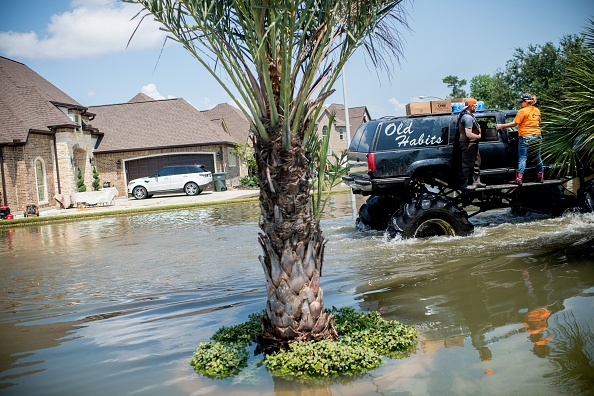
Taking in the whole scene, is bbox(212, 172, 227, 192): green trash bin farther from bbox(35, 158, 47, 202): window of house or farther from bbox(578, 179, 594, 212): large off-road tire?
bbox(578, 179, 594, 212): large off-road tire

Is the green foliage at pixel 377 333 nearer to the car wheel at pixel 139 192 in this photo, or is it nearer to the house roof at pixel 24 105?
the house roof at pixel 24 105

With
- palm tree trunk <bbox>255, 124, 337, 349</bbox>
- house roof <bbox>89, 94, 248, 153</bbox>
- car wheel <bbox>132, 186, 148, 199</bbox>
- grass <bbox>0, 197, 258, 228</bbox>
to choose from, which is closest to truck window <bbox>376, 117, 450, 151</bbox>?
palm tree trunk <bbox>255, 124, 337, 349</bbox>

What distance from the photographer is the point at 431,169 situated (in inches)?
389

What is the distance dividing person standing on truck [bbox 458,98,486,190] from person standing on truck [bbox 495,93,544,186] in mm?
719

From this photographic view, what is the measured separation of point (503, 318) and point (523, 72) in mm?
43730

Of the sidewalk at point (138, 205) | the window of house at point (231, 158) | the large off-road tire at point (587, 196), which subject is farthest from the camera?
the window of house at point (231, 158)

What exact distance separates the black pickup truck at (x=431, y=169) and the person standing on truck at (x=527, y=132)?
27cm

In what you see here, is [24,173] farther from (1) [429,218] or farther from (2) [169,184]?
(1) [429,218]

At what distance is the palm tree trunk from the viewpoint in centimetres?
457

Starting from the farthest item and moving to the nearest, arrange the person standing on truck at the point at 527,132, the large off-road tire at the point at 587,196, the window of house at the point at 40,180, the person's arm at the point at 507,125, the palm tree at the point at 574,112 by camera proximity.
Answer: the window of house at the point at 40,180 → the large off-road tire at the point at 587,196 → the person's arm at the point at 507,125 → the person standing on truck at the point at 527,132 → the palm tree at the point at 574,112

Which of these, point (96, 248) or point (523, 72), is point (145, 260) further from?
point (523, 72)

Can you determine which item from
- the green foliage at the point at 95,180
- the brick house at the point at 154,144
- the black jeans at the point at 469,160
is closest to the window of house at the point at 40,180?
the green foliage at the point at 95,180

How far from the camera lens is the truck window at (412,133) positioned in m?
9.89

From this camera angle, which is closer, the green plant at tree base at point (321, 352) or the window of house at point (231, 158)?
the green plant at tree base at point (321, 352)
